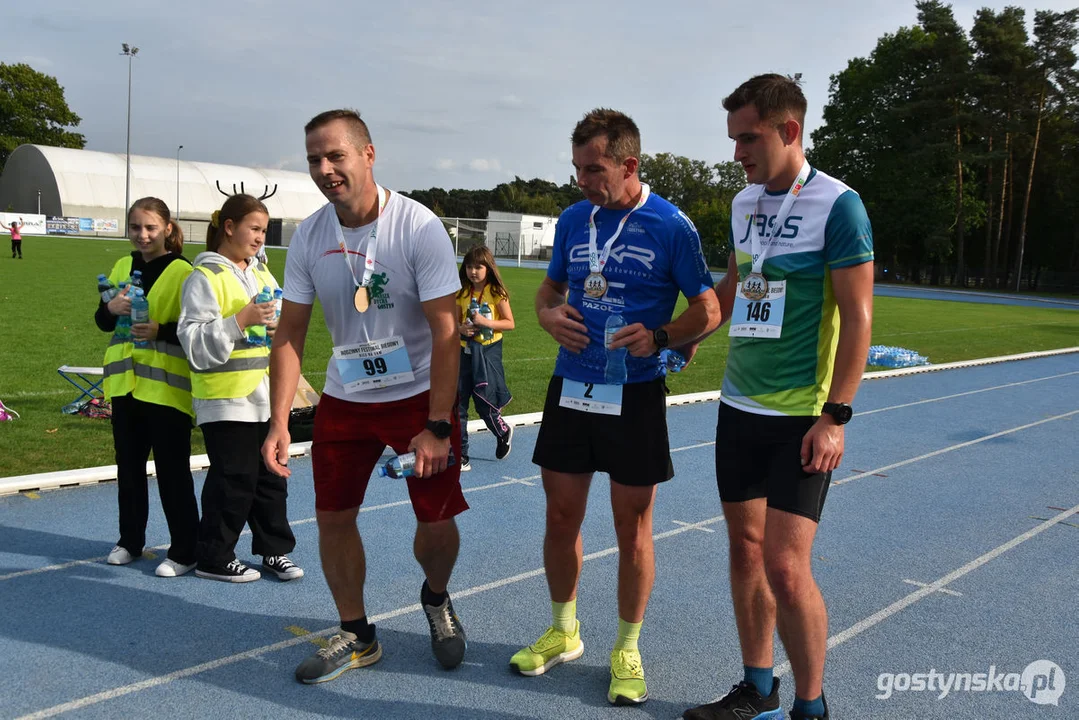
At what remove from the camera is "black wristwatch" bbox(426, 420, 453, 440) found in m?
3.21

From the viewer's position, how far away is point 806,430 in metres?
2.87

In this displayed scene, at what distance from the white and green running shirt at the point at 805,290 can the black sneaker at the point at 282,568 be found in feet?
8.47

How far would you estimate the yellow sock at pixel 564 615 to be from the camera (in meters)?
3.62

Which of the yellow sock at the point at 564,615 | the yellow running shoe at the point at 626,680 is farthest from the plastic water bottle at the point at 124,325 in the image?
the yellow running shoe at the point at 626,680

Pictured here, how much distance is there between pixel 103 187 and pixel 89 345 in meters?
65.3

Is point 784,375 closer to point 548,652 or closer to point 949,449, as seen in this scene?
point 548,652

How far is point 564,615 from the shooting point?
11.9ft

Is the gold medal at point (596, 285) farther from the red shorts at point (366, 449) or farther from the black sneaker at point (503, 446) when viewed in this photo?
the black sneaker at point (503, 446)

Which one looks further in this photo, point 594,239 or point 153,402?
point 153,402

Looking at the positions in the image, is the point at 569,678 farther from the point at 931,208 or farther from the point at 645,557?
the point at 931,208

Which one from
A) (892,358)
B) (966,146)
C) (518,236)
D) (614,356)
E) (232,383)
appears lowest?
(892,358)

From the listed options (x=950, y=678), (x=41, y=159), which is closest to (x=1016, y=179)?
(x=950, y=678)

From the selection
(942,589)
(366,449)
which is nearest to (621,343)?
(366,449)

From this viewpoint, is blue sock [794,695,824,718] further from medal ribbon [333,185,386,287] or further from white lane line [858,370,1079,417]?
white lane line [858,370,1079,417]
